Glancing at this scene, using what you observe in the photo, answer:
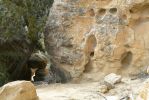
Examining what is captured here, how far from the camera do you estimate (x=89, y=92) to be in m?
7.45

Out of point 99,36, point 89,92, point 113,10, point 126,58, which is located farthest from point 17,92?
point 113,10

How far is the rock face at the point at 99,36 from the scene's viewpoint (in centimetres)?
845

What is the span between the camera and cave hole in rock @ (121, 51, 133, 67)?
857cm

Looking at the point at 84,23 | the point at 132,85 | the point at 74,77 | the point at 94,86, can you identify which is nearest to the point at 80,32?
the point at 84,23

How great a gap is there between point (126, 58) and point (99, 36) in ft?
2.51

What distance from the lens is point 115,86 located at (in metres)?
7.55

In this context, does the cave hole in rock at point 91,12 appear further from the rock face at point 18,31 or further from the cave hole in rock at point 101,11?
the rock face at point 18,31

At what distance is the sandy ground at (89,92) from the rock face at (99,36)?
0.65 metres

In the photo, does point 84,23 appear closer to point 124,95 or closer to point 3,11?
point 3,11

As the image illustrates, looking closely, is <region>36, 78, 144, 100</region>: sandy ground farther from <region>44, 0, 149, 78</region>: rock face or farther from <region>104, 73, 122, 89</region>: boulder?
<region>44, 0, 149, 78</region>: rock face

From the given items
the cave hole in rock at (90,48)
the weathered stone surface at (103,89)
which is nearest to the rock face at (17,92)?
the weathered stone surface at (103,89)

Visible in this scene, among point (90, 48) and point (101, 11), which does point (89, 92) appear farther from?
point (101, 11)

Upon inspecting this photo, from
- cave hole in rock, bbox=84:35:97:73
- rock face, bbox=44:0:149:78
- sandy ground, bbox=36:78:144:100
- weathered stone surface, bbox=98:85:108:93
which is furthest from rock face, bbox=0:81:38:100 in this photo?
cave hole in rock, bbox=84:35:97:73

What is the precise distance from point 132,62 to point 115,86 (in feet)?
3.56
